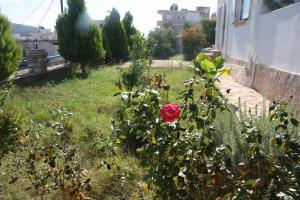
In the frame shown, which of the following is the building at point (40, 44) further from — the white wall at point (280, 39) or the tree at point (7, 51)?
the white wall at point (280, 39)

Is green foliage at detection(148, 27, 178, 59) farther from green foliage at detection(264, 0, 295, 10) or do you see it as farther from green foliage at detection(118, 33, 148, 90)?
green foliage at detection(264, 0, 295, 10)

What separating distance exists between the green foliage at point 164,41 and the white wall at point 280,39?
52.4 feet

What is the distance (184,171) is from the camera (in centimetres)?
209

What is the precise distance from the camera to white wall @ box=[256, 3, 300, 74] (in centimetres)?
526

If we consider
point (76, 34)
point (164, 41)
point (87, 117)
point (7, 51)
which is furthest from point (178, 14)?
point (87, 117)

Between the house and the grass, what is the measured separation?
1.80m

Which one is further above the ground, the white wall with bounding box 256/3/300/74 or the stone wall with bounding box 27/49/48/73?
the white wall with bounding box 256/3/300/74

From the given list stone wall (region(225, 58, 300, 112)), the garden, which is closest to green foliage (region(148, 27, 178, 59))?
stone wall (region(225, 58, 300, 112))

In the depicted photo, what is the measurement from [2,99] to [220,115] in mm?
2423

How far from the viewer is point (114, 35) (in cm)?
1683

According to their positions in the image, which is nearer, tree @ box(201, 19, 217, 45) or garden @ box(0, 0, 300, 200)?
garden @ box(0, 0, 300, 200)

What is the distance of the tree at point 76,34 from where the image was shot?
37.6 feet

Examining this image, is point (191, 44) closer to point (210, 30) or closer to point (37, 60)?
point (210, 30)

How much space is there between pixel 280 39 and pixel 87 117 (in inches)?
146
